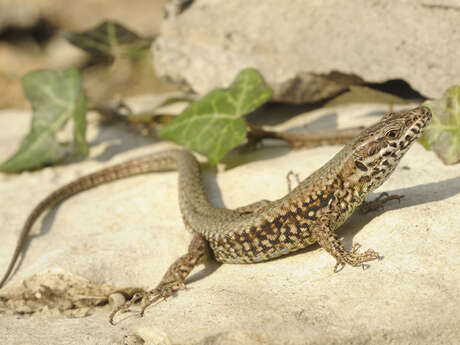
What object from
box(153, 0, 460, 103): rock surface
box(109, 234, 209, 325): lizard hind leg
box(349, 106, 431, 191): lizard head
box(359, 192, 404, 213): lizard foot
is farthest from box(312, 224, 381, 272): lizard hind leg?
box(153, 0, 460, 103): rock surface

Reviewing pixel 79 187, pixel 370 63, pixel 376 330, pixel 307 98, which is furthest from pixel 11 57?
pixel 376 330

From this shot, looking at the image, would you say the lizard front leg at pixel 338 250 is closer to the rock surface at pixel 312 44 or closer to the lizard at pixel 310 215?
the lizard at pixel 310 215

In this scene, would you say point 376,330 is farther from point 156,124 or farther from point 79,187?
point 156,124

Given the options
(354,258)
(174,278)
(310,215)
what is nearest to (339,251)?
(354,258)

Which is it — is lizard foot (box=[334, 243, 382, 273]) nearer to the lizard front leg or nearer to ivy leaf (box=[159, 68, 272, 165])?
the lizard front leg

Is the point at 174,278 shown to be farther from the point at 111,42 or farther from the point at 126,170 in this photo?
the point at 111,42

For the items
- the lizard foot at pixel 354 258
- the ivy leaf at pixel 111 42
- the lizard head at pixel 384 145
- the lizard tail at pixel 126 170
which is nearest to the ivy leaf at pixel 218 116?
the lizard tail at pixel 126 170

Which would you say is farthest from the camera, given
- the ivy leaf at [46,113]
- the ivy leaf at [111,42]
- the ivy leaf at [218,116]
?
the ivy leaf at [111,42]
